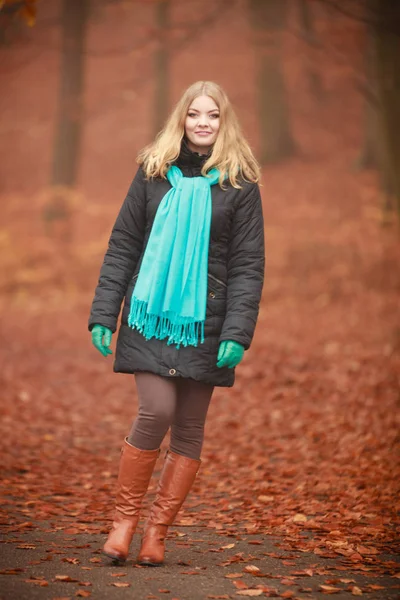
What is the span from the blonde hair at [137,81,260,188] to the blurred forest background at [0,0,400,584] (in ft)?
6.52

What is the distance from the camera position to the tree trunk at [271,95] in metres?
20.4

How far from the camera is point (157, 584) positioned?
11.8ft

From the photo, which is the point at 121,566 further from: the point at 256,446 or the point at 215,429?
the point at 215,429

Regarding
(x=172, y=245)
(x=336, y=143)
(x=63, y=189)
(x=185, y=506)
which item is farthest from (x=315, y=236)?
(x=172, y=245)

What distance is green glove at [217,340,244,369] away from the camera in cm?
388

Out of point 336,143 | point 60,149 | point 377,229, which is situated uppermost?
point 336,143

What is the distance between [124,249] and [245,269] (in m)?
0.61

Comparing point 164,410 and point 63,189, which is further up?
point 63,189

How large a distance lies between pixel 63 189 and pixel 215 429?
13.7 metres

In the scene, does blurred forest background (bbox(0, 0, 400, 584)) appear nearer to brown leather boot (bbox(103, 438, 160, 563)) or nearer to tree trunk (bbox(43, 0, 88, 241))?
tree trunk (bbox(43, 0, 88, 241))

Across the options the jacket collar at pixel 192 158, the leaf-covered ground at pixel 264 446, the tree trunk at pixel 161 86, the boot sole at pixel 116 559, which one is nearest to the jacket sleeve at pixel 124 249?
the jacket collar at pixel 192 158

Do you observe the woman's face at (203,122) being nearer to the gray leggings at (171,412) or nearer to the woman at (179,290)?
the woman at (179,290)

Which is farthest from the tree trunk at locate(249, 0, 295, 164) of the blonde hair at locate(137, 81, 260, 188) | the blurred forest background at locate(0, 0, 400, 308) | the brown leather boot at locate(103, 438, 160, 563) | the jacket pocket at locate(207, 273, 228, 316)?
the brown leather boot at locate(103, 438, 160, 563)

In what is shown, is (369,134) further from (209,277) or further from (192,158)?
(209,277)
